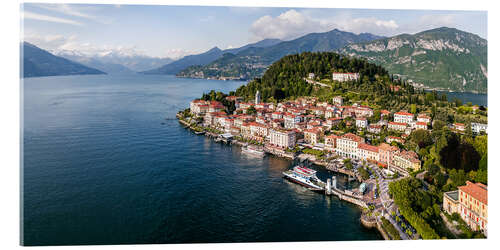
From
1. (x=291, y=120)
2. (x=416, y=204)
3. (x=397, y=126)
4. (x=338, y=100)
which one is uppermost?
(x=338, y=100)

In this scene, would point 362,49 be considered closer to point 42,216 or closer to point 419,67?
point 419,67

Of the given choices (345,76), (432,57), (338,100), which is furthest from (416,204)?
(432,57)

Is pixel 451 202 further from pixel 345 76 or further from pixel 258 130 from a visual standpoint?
pixel 345 76

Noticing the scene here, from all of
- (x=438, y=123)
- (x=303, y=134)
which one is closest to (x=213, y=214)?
(x=303, y=134)

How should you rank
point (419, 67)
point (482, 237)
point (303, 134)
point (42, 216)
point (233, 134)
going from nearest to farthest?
point (482, 237) < point (42, 216) < point (303, 134) < point (233, 134) < point (419, 67)

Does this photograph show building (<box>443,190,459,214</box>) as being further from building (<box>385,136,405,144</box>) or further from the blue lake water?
building (<box>385,136,405,144</box>)

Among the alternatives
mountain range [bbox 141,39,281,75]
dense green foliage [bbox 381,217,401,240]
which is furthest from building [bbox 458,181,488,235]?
mountain range [bbox 141,39,281,75]
